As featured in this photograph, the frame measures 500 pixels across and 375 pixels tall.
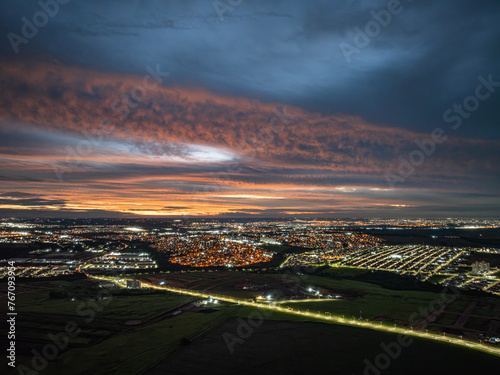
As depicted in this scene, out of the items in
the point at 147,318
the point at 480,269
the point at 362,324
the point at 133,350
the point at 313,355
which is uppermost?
the point at 480,269

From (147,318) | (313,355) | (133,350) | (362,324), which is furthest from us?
(147,318)

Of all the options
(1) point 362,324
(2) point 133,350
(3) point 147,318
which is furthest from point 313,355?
Result: (3) point 147,318

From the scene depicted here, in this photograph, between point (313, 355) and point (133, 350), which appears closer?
point (313, 355)

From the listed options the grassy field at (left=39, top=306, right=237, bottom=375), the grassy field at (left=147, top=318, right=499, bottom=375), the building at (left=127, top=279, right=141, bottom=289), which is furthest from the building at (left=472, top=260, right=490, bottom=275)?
the building at (left=127, top=279, right=141, bottom=289)

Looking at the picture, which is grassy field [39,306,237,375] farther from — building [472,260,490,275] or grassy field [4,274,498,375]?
building [472,260,490,275]

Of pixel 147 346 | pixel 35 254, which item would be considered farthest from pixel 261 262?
pixel 35 254

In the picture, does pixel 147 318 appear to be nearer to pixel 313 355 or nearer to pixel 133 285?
pixel 133 285

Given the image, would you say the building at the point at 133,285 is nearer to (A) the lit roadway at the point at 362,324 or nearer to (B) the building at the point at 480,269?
(A) the lit roadway at the point at 362,324

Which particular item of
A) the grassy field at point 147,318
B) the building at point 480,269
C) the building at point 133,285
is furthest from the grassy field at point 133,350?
the building at point 480,269

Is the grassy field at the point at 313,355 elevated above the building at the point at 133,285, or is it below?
below

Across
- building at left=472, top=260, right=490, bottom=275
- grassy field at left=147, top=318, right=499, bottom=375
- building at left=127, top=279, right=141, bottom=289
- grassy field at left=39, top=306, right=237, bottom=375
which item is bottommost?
grassy field at left=147, top=318, right=499, bottom=375

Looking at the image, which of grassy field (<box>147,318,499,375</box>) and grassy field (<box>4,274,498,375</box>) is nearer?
grassy field (<box>147,318,499,375</box>)
